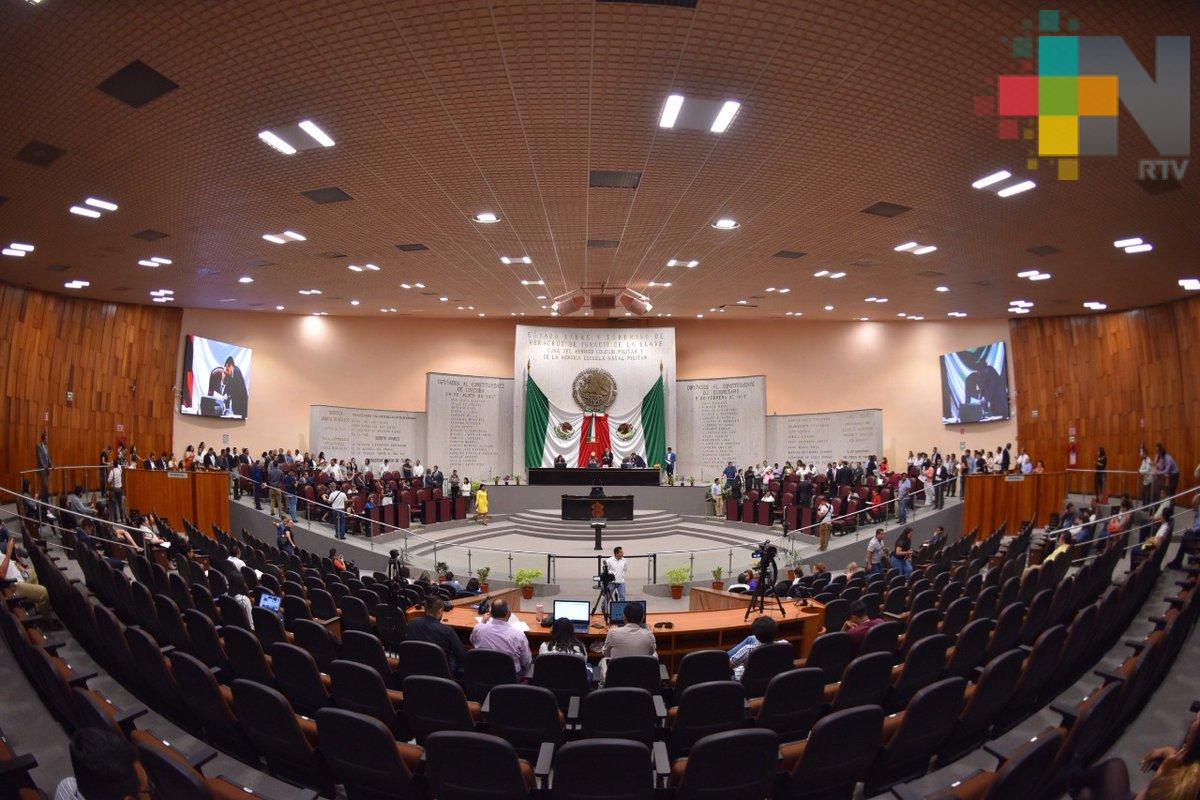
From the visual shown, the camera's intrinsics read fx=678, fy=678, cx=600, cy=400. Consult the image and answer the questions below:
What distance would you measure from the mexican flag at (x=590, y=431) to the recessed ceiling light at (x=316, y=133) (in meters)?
15.4

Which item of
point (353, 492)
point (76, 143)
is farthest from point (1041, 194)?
point (353, 492)

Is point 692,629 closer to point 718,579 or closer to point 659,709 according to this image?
point 659,709

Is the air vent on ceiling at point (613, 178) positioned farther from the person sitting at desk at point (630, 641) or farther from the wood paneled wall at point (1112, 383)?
the wood paneled wall at point (1112, 383)

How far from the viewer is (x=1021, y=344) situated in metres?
19.4

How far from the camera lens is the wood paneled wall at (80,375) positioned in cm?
1512

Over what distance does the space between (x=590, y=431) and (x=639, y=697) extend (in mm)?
19514

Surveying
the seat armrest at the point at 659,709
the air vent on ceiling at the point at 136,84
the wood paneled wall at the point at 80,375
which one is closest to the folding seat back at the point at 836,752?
the seat armrest at the point at 659,709

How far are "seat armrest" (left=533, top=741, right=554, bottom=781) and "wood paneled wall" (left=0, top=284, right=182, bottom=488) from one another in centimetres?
1701

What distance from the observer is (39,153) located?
25.6 ft

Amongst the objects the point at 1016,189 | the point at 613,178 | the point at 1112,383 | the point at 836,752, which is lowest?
the point at 836,752

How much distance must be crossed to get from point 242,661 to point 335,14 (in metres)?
4.77

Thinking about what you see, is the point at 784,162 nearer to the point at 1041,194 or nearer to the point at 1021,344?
the point at 1041,194

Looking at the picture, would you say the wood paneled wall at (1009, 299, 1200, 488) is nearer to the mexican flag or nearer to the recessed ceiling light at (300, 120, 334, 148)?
the mexican flag

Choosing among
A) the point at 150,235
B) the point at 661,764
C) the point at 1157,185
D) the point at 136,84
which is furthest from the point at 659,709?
the point at 150,235
